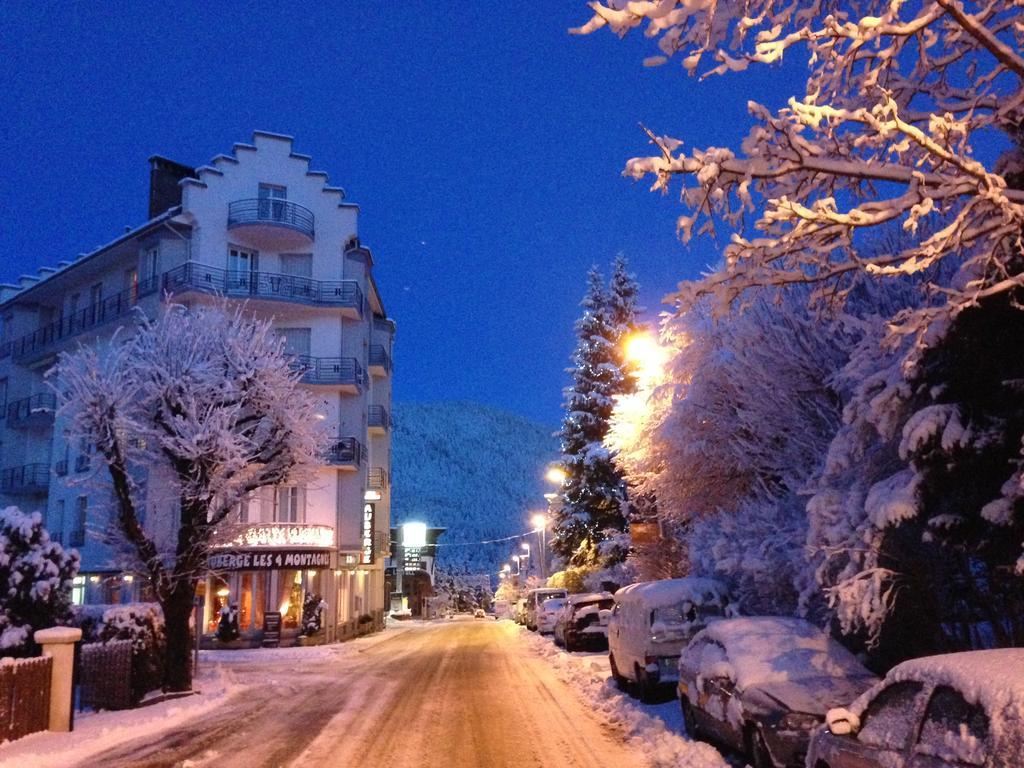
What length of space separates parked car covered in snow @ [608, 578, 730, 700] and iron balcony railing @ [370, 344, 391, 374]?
32.9 m

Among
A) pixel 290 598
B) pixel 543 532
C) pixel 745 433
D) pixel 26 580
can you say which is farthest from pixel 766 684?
pixel 543 532

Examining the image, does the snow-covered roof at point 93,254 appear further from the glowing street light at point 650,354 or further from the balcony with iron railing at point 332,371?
the glowing street light at point 650,354

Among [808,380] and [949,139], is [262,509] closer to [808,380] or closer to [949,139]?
[808,380]

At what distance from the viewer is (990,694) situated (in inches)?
184

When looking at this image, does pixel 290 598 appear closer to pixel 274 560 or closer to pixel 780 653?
pixel 274 560

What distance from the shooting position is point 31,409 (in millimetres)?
43219

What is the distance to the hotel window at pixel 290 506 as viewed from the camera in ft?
Answer: 121

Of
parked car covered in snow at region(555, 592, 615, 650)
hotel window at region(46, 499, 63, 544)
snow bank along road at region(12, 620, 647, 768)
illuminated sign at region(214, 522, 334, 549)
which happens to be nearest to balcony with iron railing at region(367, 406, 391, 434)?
illuminated sign at region(214, 522, 334, 549)

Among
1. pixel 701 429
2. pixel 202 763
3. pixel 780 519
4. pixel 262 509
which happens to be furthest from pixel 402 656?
pixel 202 763

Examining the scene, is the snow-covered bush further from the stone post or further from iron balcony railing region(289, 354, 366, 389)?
iron balcony railing region(289, 354, 366, 389)

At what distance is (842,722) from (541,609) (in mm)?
31323

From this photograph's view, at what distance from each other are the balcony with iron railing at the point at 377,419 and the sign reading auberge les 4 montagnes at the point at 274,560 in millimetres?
10863

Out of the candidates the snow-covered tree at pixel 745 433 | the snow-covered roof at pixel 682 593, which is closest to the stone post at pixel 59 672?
the snow-covered roof at pixel 682 593

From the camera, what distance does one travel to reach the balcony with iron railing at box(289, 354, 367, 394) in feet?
126
